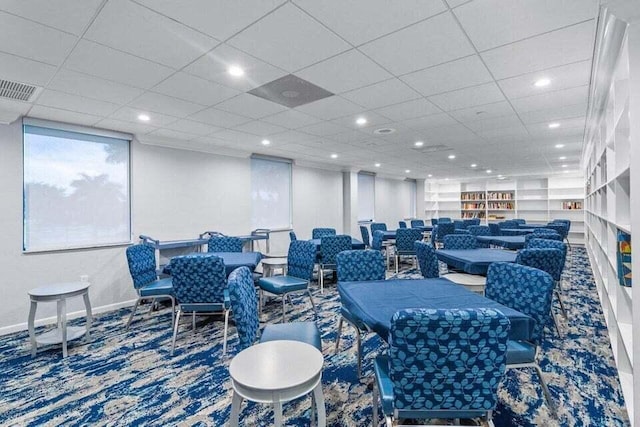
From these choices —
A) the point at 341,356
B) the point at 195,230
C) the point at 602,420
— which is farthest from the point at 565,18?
the point at 195,230

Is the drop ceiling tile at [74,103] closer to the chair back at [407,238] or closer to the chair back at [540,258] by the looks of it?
the chair back at [540,258]

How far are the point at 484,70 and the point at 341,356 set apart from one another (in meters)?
2.74

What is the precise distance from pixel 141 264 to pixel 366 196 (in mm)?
7048

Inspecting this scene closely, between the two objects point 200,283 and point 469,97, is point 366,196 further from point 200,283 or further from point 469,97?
point 200,283

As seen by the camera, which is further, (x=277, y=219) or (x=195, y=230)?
(x=277, y=219)

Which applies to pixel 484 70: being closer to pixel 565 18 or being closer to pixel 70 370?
pixel 565 18

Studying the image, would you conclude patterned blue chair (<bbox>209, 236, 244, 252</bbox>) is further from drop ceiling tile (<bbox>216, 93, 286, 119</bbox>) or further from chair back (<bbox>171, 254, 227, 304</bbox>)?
drop ceiling tile (<bbox>216, 93, 286, 119</bbox>)

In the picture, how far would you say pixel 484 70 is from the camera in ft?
8.45

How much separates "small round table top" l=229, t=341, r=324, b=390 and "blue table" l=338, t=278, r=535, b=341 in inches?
18.6

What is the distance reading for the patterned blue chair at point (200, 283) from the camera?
2826 millimetres

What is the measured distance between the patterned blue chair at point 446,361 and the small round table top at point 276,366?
0.37 metres

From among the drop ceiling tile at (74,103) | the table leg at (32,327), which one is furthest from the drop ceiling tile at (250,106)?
the table leg at (32,327)

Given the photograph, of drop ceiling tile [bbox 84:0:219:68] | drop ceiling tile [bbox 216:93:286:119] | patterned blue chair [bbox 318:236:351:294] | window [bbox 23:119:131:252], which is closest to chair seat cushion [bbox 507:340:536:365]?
drop ceiling tile [bbox 84:0:219:68]

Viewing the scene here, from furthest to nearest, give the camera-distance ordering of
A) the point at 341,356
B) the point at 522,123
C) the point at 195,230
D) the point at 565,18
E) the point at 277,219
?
the point at 277,219 → the point at 195,230 → the point at 522,123 → the point at 341,356 → the point at 565,18
